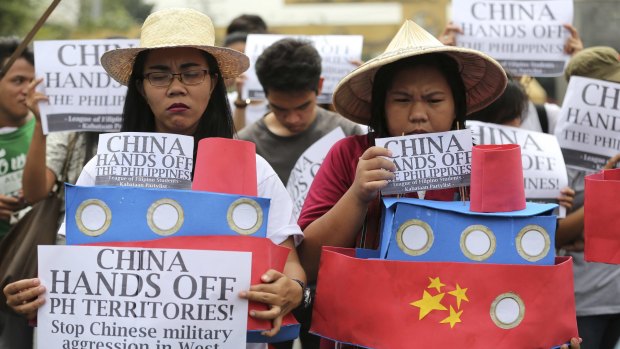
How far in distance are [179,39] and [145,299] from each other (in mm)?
919

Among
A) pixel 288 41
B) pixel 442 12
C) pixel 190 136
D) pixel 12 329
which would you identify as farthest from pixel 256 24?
pixel 442 12

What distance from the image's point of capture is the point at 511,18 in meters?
6.55

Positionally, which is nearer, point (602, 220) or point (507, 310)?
point (507, 310)

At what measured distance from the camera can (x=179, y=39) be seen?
357 cm

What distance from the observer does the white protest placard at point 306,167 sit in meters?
5.43

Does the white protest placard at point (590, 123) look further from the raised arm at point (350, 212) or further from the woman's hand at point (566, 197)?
the raised arm at point (350, 212)

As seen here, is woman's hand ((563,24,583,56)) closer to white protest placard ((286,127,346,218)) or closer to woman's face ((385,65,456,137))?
white protest placard ((286,127,346,218))

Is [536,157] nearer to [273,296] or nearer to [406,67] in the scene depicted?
[406,67]

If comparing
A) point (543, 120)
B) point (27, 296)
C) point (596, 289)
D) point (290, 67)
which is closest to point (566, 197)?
point (596, 289)

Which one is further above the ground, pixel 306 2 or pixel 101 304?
pixel 306 2

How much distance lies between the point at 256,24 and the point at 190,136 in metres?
4.65

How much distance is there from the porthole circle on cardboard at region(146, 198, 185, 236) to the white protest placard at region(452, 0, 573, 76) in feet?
12.0

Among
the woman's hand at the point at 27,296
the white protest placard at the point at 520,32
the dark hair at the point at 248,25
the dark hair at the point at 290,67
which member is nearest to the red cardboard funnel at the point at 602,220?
the woman's hand at the point at 27,296

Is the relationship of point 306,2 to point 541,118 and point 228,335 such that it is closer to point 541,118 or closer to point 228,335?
point 541,118
